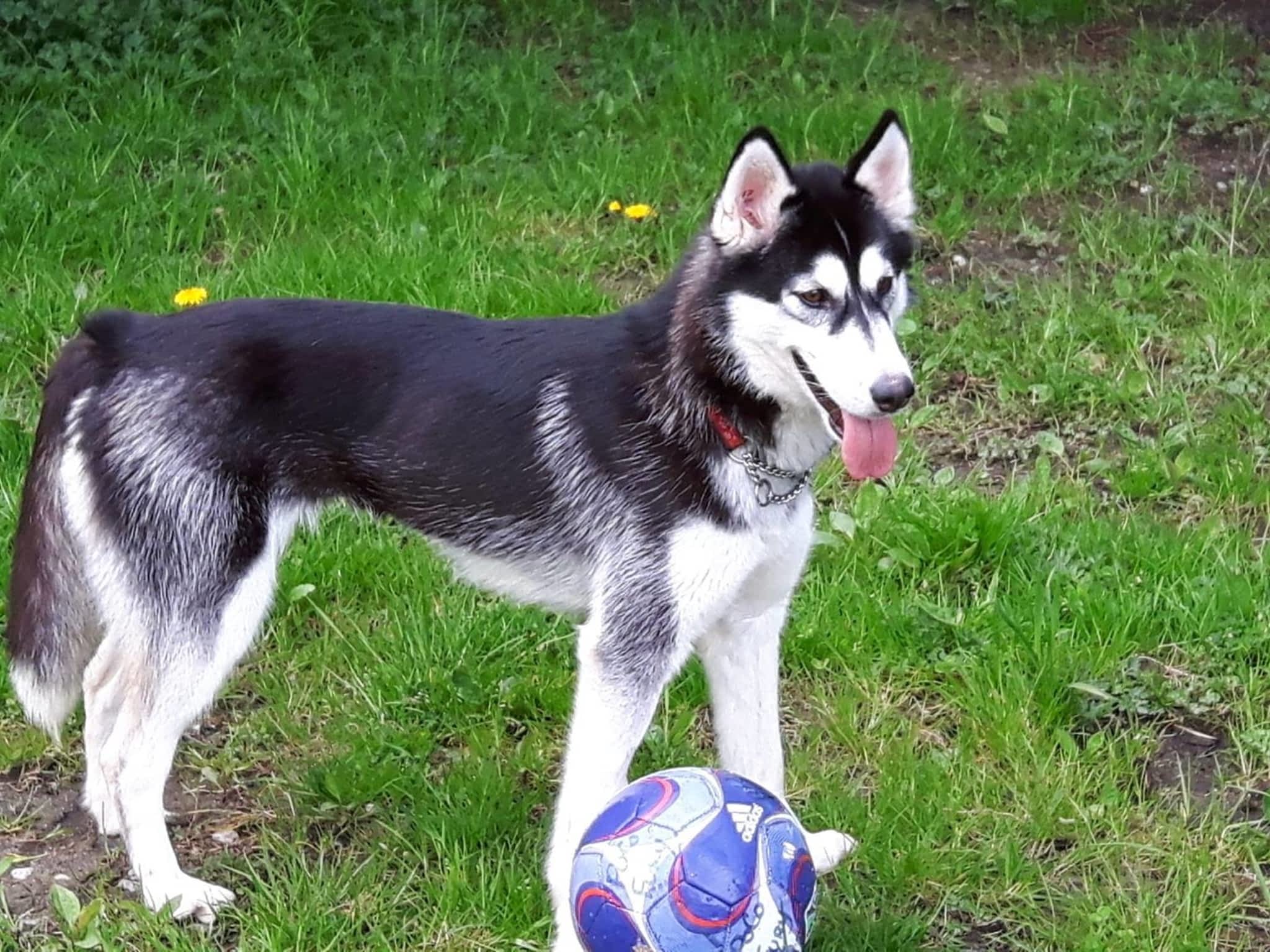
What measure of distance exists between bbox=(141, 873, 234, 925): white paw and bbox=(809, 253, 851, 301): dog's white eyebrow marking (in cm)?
182

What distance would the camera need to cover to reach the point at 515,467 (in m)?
3.29

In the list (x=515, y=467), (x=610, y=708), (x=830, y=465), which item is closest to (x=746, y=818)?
(x=610, y=708)

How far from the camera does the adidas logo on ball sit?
8.85 ft

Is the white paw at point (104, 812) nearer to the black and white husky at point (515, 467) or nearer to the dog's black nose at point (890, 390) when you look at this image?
the black and white husky at point (515, 467)

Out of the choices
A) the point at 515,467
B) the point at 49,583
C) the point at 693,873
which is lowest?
the point at 49,583

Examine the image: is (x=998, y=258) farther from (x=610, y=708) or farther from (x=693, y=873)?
(x=693, y=873)

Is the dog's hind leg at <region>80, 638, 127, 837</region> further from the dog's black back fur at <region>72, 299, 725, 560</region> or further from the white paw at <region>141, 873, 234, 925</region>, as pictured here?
the dog's black back fur at <region>72, 299, 725, 560</region>

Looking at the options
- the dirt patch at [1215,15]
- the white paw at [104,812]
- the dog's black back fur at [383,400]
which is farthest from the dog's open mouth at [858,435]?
the dirt patch at [1215,15]

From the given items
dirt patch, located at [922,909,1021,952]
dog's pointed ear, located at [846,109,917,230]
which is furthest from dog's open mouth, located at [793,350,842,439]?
dirt patch, located at [922,909,1021,952]

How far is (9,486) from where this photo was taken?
14.8 ft

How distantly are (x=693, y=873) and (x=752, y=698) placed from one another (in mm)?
816

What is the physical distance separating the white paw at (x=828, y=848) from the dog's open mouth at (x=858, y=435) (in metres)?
0.85

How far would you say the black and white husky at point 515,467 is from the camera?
3.05 meters

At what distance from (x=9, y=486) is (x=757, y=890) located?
2.82 metres
